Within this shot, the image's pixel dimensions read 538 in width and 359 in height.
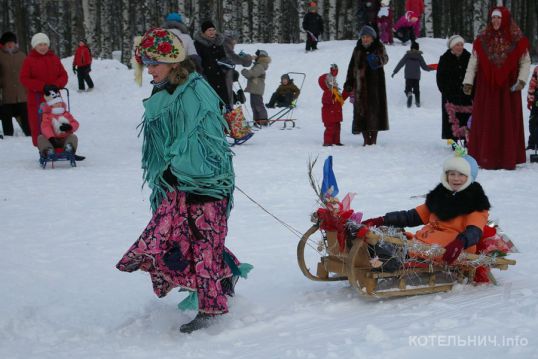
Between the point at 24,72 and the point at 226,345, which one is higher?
the point at 24,72

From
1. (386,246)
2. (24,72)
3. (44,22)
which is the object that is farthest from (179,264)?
(44,22)

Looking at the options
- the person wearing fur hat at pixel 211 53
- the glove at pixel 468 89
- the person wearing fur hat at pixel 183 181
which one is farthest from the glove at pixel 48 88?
the person wearing fur hat at pixel 183 181

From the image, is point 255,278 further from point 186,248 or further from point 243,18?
point 243,18

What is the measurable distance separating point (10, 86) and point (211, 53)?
3812 millimetres

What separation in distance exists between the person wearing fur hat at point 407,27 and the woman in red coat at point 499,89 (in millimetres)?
10630

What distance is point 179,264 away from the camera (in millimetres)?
3705

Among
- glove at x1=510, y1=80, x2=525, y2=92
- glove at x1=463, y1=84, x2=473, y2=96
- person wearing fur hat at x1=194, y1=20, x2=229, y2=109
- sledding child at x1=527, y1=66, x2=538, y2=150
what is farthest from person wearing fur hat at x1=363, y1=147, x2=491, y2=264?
person wearing fur hat at x1=194, y1=20, x2=229, y2=109

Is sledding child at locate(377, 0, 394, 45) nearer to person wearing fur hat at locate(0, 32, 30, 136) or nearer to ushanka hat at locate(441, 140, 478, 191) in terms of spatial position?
person wearing fur hat at locate(0, 32, 30, 136)

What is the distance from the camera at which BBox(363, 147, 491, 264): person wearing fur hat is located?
4.05m

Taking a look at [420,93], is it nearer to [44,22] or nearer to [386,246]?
[386,246]

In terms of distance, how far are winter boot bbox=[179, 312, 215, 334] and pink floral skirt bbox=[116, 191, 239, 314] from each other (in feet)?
0.14

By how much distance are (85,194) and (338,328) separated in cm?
497

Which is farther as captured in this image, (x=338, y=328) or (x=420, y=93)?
(x=420, y=93)

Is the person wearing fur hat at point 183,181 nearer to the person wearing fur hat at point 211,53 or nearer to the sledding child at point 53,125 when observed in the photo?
the sledding child at point 53,125
